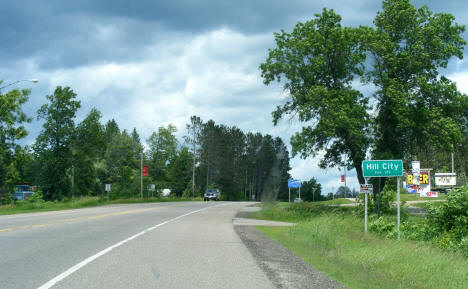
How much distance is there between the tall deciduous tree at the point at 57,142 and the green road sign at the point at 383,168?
179ft

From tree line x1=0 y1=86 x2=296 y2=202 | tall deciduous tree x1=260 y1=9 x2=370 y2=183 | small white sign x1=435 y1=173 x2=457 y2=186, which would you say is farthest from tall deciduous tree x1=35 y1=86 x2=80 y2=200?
small white sign x1=435 y1=173 x2=457 y2=186

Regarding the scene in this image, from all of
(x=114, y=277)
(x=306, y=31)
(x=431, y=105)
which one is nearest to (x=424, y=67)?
(x=431, y=105)

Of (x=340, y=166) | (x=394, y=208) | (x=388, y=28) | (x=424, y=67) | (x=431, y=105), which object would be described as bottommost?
(x=394, y=208)

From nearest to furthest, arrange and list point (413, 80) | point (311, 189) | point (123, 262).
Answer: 1. point (123, 262)
2. point (413, 80)
3. point (311, 189)

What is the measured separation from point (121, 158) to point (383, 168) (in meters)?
88.3

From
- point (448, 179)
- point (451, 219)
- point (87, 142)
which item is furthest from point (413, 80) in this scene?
point (87, 142)

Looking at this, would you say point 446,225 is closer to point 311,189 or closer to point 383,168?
point 383,168

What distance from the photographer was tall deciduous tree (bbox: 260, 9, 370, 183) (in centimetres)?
2920

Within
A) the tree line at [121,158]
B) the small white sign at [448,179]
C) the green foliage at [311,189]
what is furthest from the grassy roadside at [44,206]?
the green foliage at [311,189]

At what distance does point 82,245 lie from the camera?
1183cm

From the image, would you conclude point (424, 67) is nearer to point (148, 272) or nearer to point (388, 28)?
point (388, 28)

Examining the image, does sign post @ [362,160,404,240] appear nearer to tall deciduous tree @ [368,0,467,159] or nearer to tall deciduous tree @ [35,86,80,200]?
tall deciduous tree @ [368,0,467,159]

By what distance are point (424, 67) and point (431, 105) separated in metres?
2.59

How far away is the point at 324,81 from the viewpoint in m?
32.4
